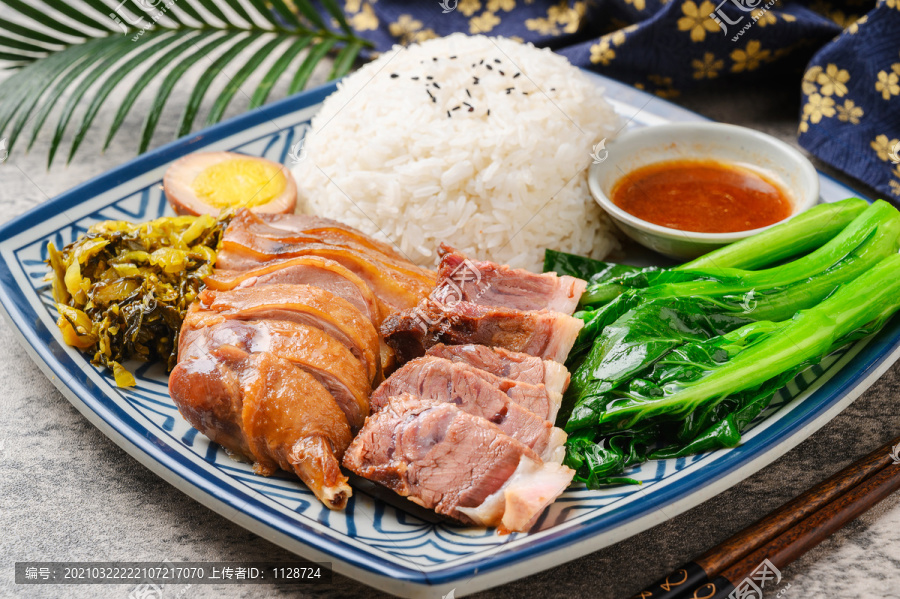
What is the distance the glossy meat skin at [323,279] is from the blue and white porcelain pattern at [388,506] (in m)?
0.77

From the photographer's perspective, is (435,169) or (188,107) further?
(188,107)

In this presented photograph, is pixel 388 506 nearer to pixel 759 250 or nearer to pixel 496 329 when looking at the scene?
pixel 496 329

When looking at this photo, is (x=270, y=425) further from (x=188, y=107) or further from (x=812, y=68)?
(x=812, y=68)

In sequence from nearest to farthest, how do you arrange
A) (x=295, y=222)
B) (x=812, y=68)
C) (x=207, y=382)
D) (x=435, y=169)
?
(x=207, y=382)
(x=295, y=222)
(x=435, y=169)
(x=812, y=68)

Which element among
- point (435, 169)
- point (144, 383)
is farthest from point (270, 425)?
point (435, 169)

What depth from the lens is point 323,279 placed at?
3646 millimetres

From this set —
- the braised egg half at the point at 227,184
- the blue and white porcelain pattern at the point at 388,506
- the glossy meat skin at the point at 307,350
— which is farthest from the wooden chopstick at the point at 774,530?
the braised egg half at the point at 227,184

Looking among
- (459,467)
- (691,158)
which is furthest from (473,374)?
(691,158)

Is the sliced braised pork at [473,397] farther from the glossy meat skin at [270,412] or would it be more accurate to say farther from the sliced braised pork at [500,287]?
the sliced braised pork at [500,287]

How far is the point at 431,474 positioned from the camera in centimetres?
287

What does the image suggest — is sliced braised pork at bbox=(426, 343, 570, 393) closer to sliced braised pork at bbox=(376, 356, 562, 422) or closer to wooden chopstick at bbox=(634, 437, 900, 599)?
sliced braised pork at bbox=(376, 356, 562, 422)

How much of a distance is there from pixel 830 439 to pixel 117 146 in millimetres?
5718

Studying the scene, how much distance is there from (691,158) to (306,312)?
308 cm

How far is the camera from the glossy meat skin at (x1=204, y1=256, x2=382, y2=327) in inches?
143
